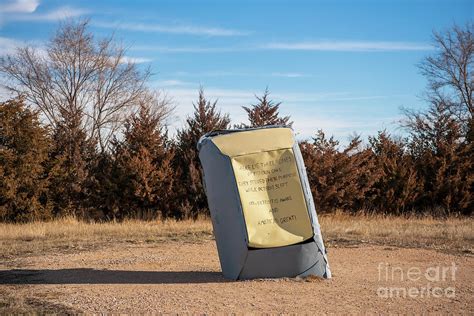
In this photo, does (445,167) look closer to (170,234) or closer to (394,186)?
(394,186)

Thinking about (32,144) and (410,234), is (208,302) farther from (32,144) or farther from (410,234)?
(32,144)

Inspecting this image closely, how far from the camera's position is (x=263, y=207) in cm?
831

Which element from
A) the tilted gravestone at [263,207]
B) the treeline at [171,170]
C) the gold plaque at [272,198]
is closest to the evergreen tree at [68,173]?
the treeline at [171,170]

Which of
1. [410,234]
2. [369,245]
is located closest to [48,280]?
[369,245]

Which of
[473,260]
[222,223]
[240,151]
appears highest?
[240,151]

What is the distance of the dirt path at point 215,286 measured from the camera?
280 inches

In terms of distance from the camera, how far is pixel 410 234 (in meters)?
14.0

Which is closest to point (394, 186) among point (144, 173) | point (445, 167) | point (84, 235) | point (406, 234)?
point (445, 167)

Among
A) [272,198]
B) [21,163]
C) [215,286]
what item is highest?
[21,163]

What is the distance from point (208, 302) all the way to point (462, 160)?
17.3 metres

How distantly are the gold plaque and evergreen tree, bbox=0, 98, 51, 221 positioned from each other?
12.8m

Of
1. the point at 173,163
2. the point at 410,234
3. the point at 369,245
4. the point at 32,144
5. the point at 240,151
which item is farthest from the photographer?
the point at 173,163

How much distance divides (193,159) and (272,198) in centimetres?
1255

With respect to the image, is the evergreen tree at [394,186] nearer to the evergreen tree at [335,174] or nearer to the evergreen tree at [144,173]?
the evergreen tree at [335,174]
